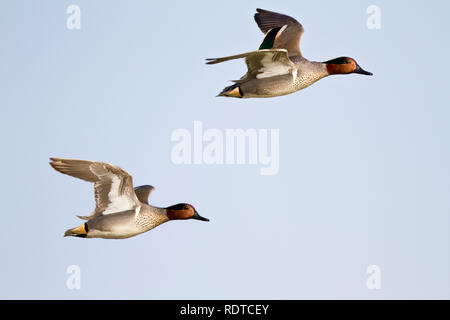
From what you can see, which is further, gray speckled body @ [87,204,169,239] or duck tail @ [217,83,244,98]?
duck tail @ [217,83,244,98]

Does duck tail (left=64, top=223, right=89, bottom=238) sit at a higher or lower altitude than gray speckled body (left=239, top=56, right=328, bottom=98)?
lower

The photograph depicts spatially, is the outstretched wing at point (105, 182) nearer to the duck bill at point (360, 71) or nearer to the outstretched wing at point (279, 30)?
the outstretched wing at point (279, 30)

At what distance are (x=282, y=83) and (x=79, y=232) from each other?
3.35 metres

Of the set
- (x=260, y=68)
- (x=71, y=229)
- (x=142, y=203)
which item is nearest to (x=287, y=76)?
(x=260, y=68)

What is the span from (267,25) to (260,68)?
2189mm

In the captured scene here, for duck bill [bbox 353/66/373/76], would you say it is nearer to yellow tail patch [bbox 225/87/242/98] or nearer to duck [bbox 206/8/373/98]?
duck [bbox 206/8/373/98]

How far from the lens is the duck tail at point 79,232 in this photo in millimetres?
12227

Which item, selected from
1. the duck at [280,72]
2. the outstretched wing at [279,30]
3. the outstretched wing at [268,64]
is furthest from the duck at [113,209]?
the outstretched wing at [279,30]

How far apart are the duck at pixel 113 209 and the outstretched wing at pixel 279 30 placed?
3205 mm

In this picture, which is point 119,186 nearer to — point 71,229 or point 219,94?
point 71,229

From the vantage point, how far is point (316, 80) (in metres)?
13.8

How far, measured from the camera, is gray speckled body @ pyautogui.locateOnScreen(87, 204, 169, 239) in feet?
40.6

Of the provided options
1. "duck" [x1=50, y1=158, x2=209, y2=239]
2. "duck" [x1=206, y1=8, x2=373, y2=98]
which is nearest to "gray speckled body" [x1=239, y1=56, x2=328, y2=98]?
"duck" [x1=206, y1=8, x2=373, y2=98]

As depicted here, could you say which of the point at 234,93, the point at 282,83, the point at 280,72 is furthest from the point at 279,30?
the point at 234,93
